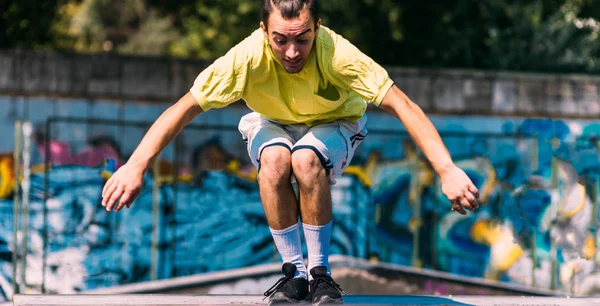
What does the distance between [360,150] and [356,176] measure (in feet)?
0.96

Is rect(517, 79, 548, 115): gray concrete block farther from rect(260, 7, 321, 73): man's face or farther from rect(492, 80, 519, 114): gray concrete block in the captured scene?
rect(260, 7, 321, 73): man's face

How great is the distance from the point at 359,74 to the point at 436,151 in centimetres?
56

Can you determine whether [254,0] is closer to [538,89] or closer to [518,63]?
[518,63]

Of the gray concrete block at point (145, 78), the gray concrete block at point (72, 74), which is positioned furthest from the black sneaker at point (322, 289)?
the gray concrete block at point (72, 74)

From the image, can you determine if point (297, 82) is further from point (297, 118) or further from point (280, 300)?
point (280, 300)

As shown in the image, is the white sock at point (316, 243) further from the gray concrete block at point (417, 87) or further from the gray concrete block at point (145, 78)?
the gray concrete block at point (417, 87)

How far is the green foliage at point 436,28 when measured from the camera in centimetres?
1309

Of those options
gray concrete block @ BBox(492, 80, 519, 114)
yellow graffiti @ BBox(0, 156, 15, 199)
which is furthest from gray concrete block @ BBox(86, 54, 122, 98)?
gray concrete block @ BBox(492, 80, 519, 114)

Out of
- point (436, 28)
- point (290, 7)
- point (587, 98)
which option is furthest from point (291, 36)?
point (436, 28)

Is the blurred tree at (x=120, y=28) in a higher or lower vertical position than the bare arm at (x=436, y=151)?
higher

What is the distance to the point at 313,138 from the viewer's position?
15.1ft

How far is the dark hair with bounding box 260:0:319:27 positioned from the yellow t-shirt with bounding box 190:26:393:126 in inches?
6.8

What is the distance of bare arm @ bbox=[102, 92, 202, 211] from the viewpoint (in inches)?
159

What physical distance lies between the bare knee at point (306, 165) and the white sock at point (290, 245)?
34 cm
